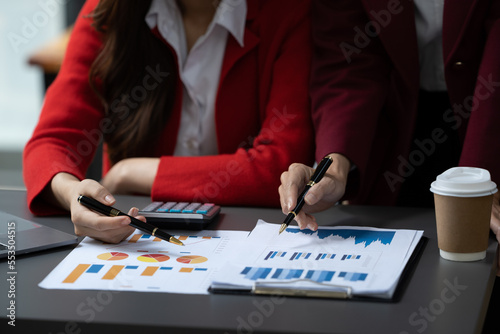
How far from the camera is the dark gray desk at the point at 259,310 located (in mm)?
726

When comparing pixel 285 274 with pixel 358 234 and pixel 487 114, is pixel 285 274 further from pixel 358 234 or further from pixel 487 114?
pixel 487 114

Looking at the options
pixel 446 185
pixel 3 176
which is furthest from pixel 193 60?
pixel 3 176

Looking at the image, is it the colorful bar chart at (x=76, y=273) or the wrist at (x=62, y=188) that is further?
the wrist at (x=62, y=188)

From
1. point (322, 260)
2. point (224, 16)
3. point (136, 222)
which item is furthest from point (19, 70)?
point (322, 260)

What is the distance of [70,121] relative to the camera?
147cm

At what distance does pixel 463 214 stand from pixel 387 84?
58 cm

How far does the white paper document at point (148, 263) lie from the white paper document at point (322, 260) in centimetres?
3

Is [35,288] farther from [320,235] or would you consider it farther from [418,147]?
[418,147]

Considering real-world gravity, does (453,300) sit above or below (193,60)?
below

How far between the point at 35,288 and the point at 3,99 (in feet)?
12.3

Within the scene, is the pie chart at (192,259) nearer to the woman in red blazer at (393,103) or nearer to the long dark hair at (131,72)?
the woman in red blazer at (393,103)

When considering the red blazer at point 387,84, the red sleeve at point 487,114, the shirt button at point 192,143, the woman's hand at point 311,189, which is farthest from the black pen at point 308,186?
the shirt button at point 192,143

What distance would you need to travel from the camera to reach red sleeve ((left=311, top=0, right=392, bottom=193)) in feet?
4.35

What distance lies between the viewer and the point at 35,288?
85 cm
